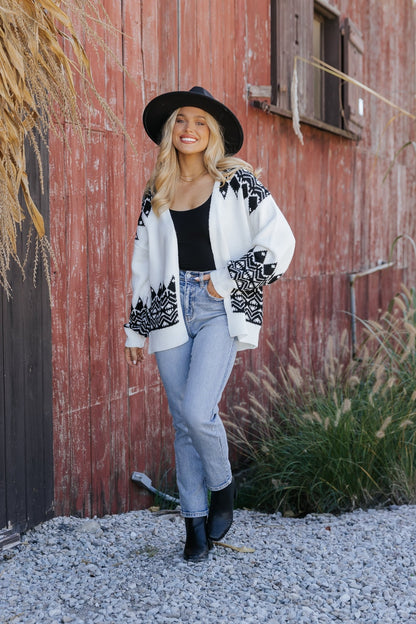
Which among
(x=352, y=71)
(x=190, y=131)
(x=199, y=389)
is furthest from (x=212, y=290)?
(x=352, y=71)

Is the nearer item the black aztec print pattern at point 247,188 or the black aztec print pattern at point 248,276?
the black aztec print pattern at point 248,276

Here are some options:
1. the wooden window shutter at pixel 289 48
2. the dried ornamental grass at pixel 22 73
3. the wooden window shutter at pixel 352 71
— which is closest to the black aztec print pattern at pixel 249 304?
the dried ornamental grass at pixel 22 73

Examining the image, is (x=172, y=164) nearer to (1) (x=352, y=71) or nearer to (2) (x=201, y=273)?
(2) (x=201, y=273)

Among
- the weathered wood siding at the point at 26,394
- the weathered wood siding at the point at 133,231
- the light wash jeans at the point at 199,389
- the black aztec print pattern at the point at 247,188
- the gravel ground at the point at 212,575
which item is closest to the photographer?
the gravel ground at the point at 212,575

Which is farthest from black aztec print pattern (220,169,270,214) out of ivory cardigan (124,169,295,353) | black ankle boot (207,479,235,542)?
black ankle boot (207,479,235,542)

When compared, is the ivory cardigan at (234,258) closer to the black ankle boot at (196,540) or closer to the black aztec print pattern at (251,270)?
the black aztec print pattern at (251,270)

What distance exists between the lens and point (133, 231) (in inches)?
178

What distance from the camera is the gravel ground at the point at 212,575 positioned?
286 centimetres

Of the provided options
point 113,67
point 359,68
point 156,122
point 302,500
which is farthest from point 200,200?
point 359,68

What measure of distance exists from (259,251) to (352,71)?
503 centimetres

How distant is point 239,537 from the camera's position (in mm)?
3748

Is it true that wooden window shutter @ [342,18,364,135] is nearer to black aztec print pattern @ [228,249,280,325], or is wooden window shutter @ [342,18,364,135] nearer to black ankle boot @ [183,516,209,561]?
black aztec print pattern @ [228,249,280,325]

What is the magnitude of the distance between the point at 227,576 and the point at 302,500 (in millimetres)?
1822

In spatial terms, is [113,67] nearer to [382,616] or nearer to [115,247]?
[115,247]
